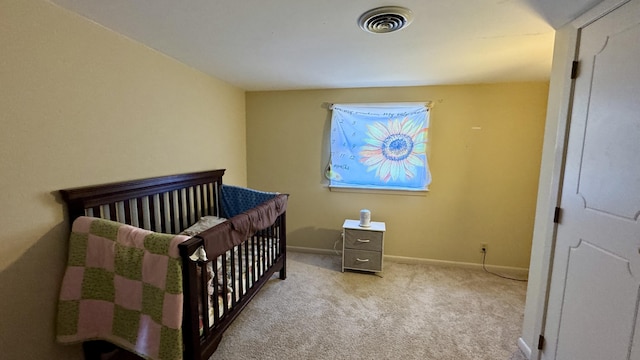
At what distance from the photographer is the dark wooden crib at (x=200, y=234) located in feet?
4.27

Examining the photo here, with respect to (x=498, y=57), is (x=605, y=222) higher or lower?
lower

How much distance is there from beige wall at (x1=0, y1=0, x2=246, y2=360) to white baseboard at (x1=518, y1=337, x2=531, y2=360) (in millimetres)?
2716

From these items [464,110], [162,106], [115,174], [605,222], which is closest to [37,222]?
[115,174]

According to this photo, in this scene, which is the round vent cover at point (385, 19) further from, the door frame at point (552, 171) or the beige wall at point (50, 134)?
the beige wall at point (50, 134)

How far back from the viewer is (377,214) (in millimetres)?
3102

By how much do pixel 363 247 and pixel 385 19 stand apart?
82.4 inches

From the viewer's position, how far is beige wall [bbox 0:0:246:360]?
1.16 metres

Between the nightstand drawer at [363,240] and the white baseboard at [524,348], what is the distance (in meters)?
1.27

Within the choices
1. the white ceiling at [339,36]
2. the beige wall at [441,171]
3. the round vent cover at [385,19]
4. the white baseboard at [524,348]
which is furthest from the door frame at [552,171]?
the beige wall at [441,171]

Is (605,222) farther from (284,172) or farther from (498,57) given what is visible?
(284,172)

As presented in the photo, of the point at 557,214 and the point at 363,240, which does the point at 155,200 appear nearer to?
the point at 363,240

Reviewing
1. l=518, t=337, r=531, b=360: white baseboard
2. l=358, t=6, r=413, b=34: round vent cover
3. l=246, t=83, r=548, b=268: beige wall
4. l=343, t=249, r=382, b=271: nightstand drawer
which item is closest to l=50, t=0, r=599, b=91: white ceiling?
l=358, t=6, r=413, b=34: round vent cover

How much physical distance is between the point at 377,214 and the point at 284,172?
126 centimetres

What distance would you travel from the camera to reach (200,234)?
1.31 metres
